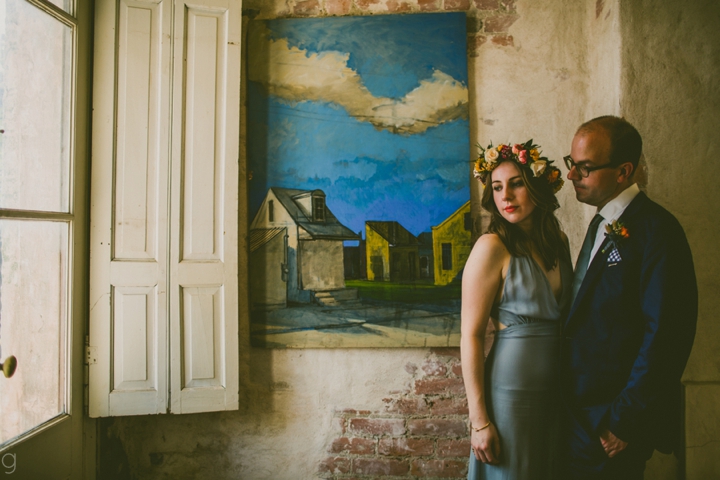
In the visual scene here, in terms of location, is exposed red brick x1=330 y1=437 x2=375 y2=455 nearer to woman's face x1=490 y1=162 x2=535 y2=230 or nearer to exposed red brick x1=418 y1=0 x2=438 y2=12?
woman's face x1=490 y1=162 x2=535 y2=230

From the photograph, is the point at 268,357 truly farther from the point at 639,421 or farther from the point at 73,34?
the point at 73,34

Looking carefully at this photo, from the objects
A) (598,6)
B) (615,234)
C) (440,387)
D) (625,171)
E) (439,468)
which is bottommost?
(439,468)

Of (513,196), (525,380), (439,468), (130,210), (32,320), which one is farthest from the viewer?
(439,468)

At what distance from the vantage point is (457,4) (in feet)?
7.47

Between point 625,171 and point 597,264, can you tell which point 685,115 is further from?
point 597,264

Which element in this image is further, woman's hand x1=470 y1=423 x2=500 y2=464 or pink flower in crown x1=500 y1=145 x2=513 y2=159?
pink flower in crown x1=500 y1=145 x2=513 y2=159

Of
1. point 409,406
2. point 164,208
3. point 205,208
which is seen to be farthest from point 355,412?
point 164,208

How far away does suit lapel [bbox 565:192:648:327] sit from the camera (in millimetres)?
1404

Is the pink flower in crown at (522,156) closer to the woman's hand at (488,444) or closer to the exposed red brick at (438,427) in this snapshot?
the woman's hand at (488,444)

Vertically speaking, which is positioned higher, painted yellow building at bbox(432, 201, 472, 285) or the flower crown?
the flower crown

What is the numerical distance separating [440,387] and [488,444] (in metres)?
0.81

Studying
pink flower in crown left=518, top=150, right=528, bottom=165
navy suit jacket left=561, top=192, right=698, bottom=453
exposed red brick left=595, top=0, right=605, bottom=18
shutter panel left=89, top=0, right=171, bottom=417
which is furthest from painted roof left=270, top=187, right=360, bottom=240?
exposed red brick left=595, top=0, right=605, bottom=18

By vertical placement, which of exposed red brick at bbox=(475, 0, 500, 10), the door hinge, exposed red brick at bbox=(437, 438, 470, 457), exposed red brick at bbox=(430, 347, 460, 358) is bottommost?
exposed red brick at bbox=(437, 438, 470, 457)

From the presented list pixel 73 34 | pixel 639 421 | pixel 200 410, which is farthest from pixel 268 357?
pixel 73 34
